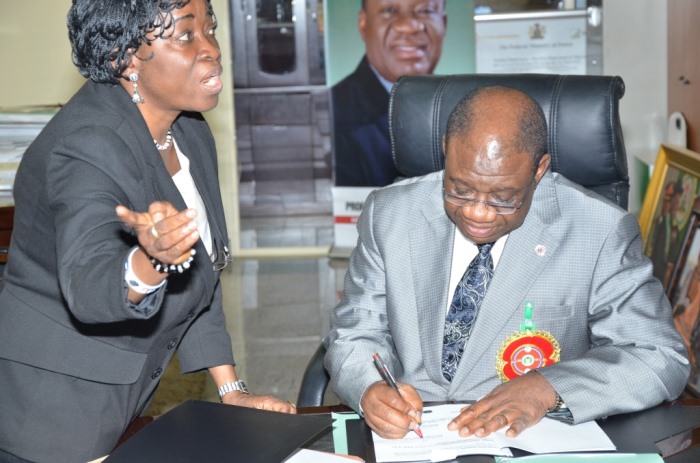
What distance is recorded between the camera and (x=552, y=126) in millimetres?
2322

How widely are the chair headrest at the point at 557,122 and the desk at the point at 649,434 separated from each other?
688mm

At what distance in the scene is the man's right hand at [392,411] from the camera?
1.70 meters

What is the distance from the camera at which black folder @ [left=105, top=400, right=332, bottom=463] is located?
149 centimetres

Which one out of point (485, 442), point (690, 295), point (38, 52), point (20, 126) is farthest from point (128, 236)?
point (38, 52)

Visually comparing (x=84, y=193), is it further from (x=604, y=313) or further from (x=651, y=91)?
(x=651, y=91)

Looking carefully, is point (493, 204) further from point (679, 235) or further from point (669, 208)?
point (669, 208)

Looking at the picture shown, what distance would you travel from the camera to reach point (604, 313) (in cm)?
201

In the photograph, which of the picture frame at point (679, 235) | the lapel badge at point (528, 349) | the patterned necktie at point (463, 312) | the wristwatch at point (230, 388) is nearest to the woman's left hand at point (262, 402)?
the wristwatch at point (230, 388)

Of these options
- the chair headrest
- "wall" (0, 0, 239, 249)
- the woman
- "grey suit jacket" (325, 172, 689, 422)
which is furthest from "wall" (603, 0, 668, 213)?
the woman

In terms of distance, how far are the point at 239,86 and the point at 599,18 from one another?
2.38 m

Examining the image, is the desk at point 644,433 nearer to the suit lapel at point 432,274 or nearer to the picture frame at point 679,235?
the suit lapel at point 432,274

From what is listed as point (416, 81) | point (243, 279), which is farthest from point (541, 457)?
point (243, 279)

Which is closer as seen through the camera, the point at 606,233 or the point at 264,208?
the point at 606,233

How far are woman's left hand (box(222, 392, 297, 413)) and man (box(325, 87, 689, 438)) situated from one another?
0.15m
